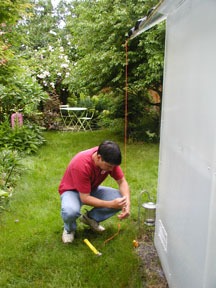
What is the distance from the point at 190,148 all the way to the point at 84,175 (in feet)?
3.32

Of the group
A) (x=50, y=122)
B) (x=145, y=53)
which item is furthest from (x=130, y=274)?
(x=50, y=122)

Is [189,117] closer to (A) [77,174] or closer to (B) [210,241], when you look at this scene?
(B) [210,241]

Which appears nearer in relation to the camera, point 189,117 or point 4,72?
point 189,117

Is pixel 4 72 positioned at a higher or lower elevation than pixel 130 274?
higher

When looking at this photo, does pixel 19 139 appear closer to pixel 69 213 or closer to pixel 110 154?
pixel 69 213

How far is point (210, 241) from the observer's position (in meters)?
1.37

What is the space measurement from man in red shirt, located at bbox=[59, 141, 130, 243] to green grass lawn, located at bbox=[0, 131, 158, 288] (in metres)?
0.20

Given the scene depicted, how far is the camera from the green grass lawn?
2207 mm

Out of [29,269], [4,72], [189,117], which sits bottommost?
[29,269]

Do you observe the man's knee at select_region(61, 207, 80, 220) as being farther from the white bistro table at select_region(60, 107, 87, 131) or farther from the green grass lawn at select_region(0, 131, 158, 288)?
the white bistro table at select_region(60, 107, 87, 131)

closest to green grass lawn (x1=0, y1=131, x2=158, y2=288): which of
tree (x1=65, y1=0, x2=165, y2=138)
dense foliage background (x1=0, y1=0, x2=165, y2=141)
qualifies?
dense foliage background (x1=0, y1=0, x2=165, y2=141)

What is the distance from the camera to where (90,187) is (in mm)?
2441

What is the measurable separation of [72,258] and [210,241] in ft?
4.58

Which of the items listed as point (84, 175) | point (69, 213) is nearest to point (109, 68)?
point (84, 175)
